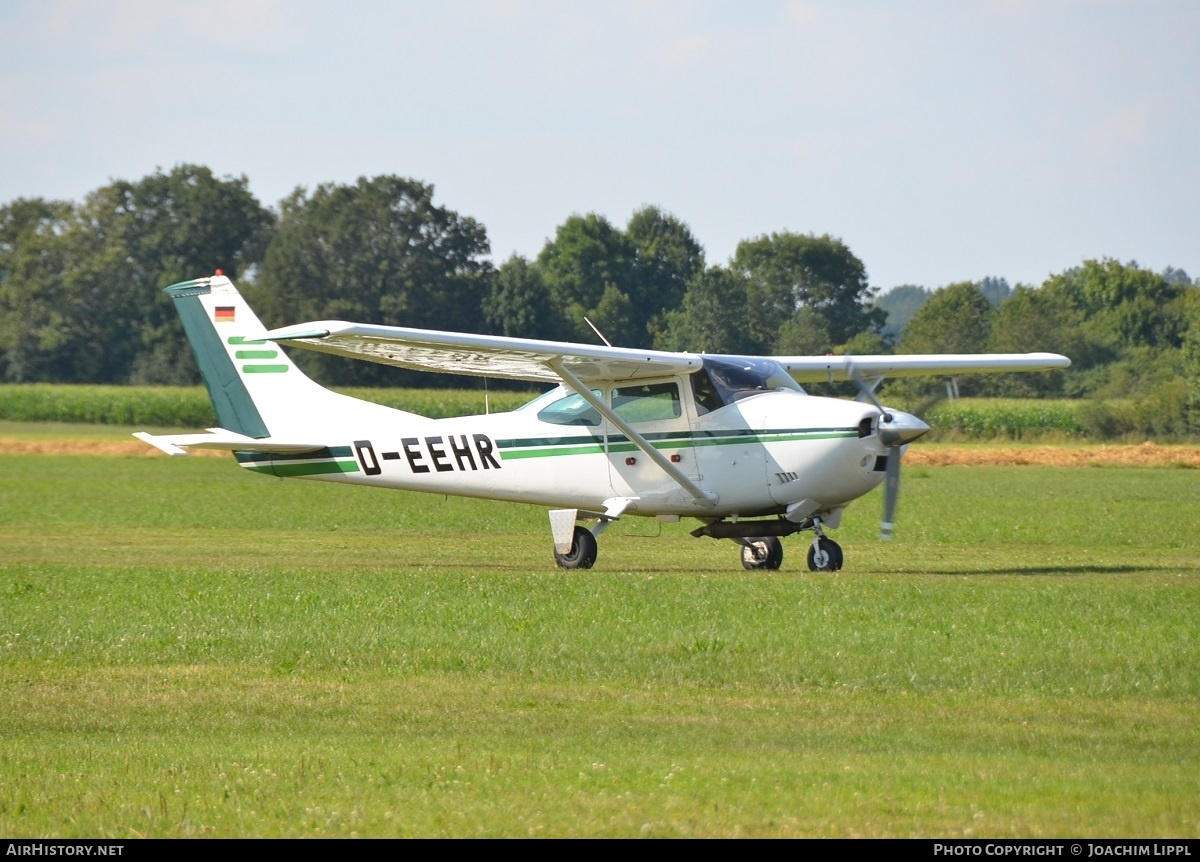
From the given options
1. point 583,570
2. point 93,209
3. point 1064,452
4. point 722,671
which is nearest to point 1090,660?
point 722,671

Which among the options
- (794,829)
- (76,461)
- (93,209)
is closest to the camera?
(794,829)

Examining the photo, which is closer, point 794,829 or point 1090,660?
point 794,829

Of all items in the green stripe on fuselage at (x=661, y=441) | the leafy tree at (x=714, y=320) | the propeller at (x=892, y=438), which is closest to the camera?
the propeller at (x=892, y=438)

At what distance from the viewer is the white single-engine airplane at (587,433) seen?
49.6 ft

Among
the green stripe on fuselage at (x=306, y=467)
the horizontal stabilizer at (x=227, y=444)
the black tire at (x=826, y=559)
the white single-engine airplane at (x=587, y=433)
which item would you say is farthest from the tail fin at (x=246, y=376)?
the black tire at (x=826, y=559)

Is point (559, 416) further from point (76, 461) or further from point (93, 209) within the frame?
point (93, 209)

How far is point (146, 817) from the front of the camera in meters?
6.26

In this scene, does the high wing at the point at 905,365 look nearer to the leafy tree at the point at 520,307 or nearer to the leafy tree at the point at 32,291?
the leafy tree at the point at 520,307

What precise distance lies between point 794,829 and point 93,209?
8601 centimetres

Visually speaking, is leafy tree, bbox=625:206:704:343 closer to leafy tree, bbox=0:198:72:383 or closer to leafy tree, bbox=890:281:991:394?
leafy tree, bbox=890:281:991:394

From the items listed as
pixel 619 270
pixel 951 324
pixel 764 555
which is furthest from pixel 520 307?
pixel 764 555

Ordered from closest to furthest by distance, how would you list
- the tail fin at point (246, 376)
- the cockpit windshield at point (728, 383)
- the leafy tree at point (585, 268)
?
1. the cockpit windshield at point (728, 383)
2. the tail fin at point (246, 376)
3. the leafy tree at point (585, 268)

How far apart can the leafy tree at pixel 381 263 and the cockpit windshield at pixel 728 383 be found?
49.0m

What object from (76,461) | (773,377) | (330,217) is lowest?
(76,461)
